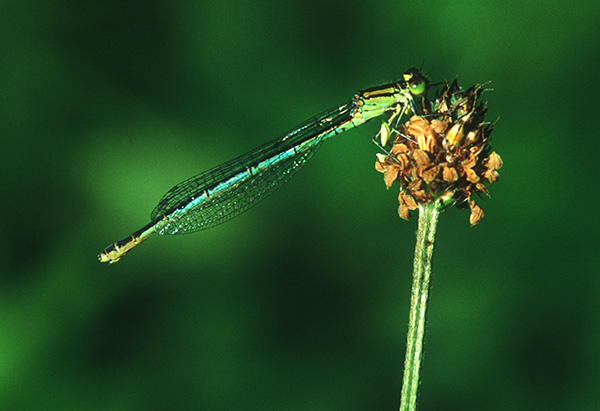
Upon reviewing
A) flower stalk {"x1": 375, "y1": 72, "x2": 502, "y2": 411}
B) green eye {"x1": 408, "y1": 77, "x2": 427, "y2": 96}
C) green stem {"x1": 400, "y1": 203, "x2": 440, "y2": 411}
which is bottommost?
green stem {"x1": 400, "y1": 203, "x2": 440, "y2": 411}

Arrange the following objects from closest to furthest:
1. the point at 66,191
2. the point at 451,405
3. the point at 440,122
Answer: the point at 440,122, the point at 451,405, the point at 66,191

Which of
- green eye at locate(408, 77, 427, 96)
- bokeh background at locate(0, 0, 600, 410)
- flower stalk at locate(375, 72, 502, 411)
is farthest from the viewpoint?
bokeh background at locate(0, 0, 600, 410)

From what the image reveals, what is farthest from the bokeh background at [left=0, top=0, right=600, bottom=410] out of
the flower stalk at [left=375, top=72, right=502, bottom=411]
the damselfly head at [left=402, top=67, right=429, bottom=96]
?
the flower stalk at [left=375, top=72, right=502, bottom=411]

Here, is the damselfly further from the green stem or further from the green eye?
the green stem

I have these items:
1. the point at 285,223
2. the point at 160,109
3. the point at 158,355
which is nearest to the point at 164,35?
the point at 160,109

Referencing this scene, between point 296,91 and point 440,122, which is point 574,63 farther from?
point 440,122

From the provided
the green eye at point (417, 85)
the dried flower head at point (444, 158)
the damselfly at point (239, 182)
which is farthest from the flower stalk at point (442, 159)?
the damselfly at point (239, 182)

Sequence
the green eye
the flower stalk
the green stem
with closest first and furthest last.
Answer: the green stem → the flower stalk → the green eye
